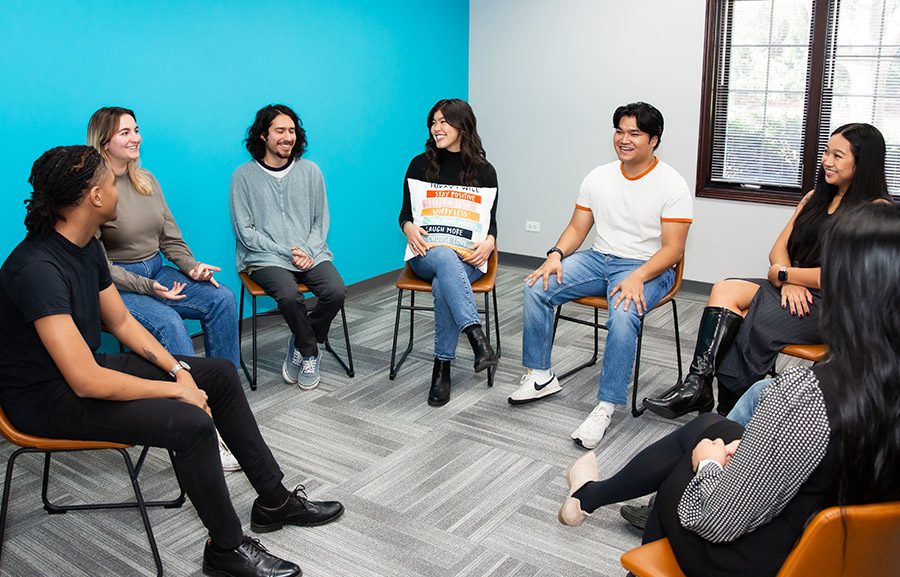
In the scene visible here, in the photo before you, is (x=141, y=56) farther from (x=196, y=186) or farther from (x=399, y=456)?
(x=399, y=456)

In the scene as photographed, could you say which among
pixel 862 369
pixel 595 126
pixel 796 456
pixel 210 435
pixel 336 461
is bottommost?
pixel 336 461

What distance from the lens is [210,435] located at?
2.17m

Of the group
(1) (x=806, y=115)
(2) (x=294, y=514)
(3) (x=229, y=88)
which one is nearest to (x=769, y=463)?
(2) (x=294, y=514)

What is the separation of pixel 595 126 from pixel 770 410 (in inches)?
162

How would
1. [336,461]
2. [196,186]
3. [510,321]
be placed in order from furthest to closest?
[510,321] → [196,186] → [336,461]

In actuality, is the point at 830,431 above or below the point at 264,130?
below

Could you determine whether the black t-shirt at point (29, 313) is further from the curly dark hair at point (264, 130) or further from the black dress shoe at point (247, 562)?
the curly dark hair at point (264, 130)

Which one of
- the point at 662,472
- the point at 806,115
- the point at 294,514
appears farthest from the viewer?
the point at 806,115

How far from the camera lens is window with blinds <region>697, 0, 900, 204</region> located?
4469 mm

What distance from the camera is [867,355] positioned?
1394mm

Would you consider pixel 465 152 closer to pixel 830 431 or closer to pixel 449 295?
pixel 449 295

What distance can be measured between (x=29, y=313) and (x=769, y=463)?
175cm

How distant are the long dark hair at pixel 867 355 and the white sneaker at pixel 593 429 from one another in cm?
169

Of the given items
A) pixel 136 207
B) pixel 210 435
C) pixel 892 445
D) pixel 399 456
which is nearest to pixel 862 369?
pixel 892 445
